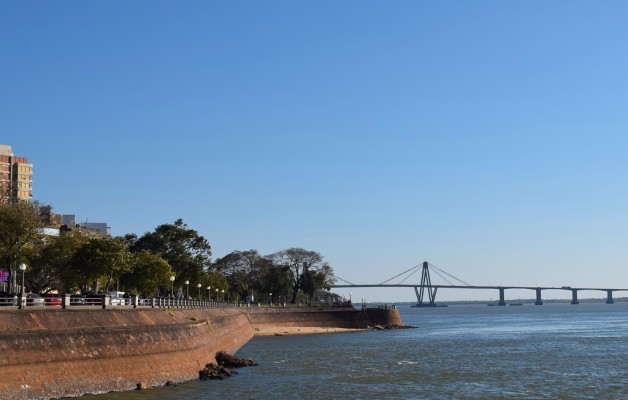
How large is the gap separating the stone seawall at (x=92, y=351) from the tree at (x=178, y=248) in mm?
55377

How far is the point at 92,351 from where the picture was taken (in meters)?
39.7

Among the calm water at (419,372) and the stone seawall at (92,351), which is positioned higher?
the stone seawall at (92,351)

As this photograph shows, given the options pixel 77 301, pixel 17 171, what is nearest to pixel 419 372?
pixel 77 301

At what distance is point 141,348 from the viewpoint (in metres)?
43.1

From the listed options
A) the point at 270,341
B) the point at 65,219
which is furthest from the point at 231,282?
the point at 270,341

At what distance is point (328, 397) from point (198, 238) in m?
69.4

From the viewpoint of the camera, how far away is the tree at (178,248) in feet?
364

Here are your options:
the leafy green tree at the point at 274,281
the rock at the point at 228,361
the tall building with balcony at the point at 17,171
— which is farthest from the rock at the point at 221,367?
the tall building with balcony at the point at 17,171

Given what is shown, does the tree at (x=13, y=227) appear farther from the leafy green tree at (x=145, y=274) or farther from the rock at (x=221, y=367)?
the leafy green tree at (x=145, y=274)

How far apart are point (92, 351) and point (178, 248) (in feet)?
235

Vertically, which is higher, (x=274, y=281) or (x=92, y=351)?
(x=274, y=281)

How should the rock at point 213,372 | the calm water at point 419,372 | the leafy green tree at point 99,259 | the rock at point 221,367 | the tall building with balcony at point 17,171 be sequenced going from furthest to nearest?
the tall building with balcony at point 17,171, the leafy green tree at point 99,259, the rock at point 221,367, the rock at point 213,372, the calm water at point 419,372

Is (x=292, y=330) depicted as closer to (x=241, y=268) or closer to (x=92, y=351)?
(x=241, y=268)

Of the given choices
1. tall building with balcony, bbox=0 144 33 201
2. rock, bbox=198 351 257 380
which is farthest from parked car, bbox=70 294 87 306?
tall building with balcony, bbox=0 144 33 201
